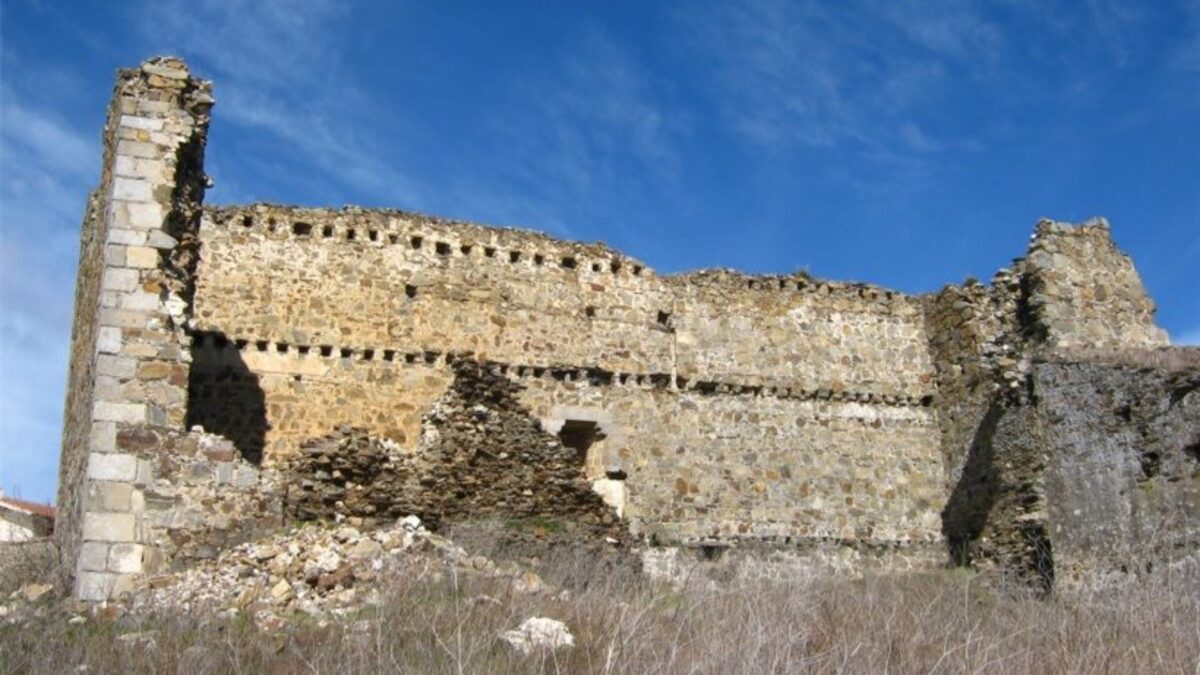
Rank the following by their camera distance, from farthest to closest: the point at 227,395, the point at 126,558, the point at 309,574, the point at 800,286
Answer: the point at 800,286
the point at 227,395
the point at 126,558
the point at 309,574

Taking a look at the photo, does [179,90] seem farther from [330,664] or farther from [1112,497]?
[1112,497]

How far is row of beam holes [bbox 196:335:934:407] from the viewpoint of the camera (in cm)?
1408

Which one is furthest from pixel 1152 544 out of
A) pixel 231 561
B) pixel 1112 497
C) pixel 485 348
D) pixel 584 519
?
pixel 231 561

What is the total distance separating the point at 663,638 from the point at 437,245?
345 inches

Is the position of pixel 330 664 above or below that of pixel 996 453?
below

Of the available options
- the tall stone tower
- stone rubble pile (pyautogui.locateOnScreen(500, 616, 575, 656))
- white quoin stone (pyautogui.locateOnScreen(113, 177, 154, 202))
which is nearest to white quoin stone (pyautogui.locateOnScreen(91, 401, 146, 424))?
the tall stone tower

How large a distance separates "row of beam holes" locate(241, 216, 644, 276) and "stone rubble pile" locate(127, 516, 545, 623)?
4699 mm

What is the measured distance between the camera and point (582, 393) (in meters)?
15.4

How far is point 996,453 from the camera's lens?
15203mm

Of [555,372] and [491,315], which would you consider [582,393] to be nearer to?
[555,372]

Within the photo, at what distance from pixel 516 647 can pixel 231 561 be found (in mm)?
3729

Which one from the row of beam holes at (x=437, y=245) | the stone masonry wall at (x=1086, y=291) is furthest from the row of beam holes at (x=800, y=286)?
the stone masonry wall at (x=1086, y=291)

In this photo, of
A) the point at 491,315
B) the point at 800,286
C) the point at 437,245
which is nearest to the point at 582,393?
the point at 491,315

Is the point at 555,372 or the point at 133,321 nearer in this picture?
the point at 133,321
